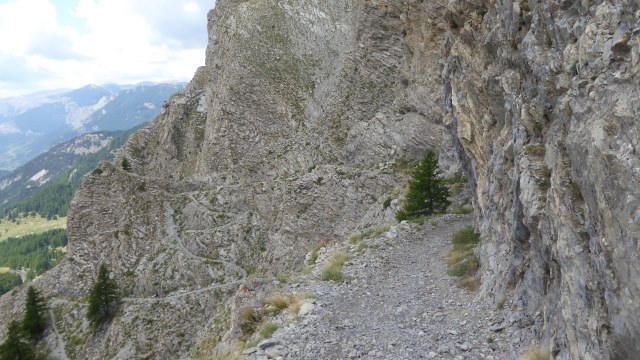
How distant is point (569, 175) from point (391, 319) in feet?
28.8

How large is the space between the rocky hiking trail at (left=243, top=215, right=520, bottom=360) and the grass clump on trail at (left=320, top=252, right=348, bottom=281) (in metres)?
0.37

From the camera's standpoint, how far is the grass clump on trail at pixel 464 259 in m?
19.2

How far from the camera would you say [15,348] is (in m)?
53.3

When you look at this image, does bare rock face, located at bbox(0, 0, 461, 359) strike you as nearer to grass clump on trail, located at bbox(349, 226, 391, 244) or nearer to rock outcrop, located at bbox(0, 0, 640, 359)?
rock outcrop, located at bbox(0, 0, 640, 359)

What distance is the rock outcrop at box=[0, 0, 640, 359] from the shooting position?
923cm

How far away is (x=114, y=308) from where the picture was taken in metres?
57.9

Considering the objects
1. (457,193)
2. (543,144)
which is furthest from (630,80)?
(457,193)

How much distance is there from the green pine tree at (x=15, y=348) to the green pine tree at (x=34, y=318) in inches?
137

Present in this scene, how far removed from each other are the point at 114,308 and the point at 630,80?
62915mm

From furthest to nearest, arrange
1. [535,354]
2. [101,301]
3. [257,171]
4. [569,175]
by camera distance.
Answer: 1. [257,171]
2. [101,301]
3. [535,354]
4. [569,175]

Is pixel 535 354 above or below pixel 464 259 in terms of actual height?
above

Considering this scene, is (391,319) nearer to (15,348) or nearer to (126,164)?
(15,348)

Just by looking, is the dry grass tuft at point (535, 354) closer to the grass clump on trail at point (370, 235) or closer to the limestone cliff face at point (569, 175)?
the limestone cliff face at point (569, 175)

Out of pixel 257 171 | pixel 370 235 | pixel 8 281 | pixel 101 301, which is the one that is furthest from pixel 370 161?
pixel 8 281
